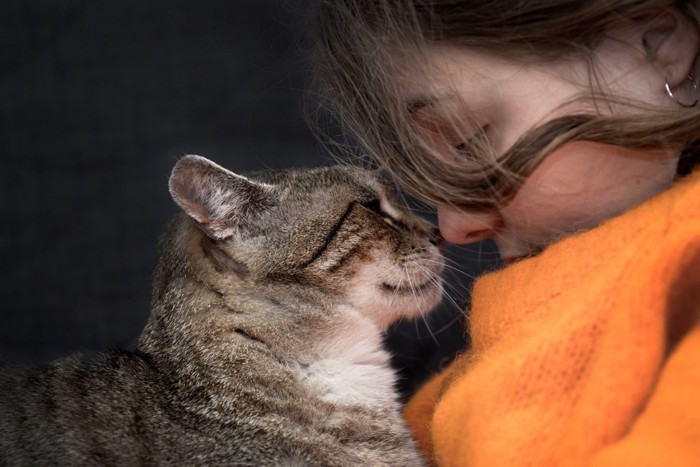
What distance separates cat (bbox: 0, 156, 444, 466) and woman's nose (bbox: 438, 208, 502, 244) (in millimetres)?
111

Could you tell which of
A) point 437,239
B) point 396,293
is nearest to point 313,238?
point 396,293

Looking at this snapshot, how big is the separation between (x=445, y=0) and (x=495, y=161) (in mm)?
262

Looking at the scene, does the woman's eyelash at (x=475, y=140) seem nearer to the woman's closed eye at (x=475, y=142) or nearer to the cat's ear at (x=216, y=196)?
the woman's closed eye at (x=475, y=142)

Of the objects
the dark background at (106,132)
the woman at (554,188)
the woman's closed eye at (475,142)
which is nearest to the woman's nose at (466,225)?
the woman at (554,188)

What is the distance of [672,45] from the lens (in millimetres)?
1295

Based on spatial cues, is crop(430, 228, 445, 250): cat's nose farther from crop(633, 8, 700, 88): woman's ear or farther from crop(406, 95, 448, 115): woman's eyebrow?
crop(633, 8, 700, 88): woman's ear

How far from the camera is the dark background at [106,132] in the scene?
6.88 feet

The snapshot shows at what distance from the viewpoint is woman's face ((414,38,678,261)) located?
129 centimetres

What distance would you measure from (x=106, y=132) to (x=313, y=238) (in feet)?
2.74

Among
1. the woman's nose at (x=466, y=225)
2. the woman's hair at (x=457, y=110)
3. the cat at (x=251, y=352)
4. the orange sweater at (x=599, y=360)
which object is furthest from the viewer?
the woman's nose at (x=466, y=225)

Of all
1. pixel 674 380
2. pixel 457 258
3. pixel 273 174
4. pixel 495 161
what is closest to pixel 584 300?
pixel 674 380

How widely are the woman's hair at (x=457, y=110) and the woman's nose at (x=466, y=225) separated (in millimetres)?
47

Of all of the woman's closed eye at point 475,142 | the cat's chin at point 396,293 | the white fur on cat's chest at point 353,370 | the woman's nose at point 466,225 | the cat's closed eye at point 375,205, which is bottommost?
the white fur on cat's chest at point 353,370

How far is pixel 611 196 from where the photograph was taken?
1340 mm
